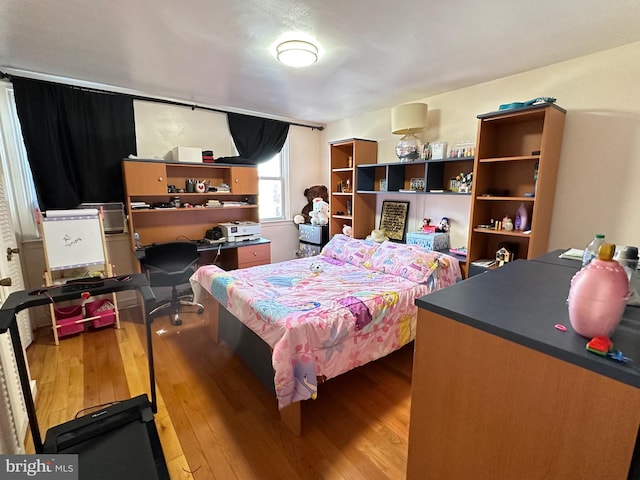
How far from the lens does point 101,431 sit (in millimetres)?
1613

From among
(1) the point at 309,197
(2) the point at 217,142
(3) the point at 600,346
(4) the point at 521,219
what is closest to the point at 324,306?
(3) the point at 600,346

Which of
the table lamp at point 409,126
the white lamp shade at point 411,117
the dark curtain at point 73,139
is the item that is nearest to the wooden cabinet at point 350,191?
the table lamp at point 409,126

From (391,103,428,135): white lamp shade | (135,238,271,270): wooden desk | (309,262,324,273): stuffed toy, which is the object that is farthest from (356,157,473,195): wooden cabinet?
(135,238,271,270): wooden desk

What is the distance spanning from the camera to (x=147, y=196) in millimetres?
3584

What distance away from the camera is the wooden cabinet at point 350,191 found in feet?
13.1

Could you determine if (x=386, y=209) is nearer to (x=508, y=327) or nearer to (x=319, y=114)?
(x=319, y=114)

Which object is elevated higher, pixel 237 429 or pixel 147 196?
pixel 147 196

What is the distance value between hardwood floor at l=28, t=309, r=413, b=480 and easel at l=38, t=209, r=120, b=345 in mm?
196

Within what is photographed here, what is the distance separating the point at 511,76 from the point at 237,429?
3.65 m

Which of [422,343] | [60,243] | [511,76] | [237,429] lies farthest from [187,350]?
[511,76]

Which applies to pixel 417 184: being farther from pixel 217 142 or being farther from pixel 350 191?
pixel 217 142

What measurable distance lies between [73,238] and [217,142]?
2.01 m

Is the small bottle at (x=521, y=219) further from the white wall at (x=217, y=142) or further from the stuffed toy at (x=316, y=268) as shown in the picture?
the white wall at (x=217, y=142)

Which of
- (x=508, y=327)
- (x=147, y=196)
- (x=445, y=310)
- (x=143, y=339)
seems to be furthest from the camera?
(x=147, y=196)
